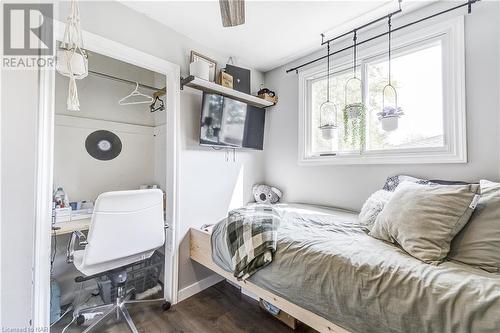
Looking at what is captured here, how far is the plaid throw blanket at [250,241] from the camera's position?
1.36 metres

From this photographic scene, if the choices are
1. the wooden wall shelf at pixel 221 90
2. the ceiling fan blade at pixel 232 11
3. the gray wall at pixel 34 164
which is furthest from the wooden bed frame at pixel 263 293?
the ceiling fan blade at pixel 232 11

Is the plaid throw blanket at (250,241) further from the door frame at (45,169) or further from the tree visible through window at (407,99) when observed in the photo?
the tree visible through window at (407,99)

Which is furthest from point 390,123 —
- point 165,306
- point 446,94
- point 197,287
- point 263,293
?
point 165,306

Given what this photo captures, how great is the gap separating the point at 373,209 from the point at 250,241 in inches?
35.9

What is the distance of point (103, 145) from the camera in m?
2.50

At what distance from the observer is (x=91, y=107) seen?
2.42 m

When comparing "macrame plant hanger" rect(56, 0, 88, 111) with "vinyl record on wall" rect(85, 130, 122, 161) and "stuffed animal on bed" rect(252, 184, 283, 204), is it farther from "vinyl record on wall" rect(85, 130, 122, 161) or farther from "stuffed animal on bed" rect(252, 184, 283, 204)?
"stuffed animal on bed" rect(252, 184, 283, 204)

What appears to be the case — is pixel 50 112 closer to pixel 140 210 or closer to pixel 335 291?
pixel 140 210

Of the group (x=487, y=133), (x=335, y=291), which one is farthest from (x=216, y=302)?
(x=487, y=133)

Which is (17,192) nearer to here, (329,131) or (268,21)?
(268,21)

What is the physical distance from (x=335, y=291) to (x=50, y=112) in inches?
74.9

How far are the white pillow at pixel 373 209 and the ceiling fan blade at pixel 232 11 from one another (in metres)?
1.48

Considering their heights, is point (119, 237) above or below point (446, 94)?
below

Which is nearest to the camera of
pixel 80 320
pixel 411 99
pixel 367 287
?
pixel 367 287
